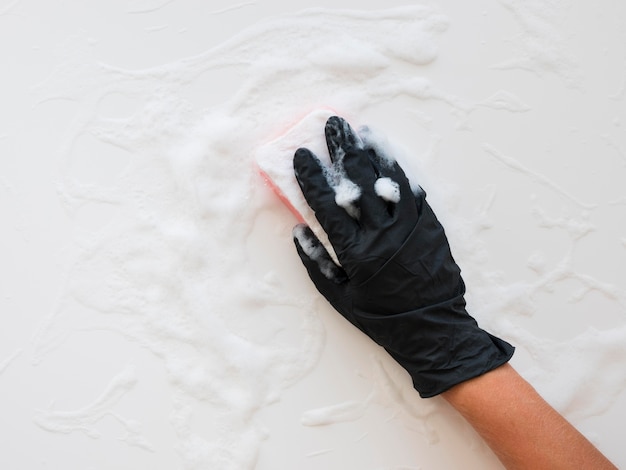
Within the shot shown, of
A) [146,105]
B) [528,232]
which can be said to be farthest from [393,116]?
[146,105]

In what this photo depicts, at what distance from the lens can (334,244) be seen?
3.32ft

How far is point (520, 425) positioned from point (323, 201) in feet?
1.52

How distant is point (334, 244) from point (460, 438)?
40 cm

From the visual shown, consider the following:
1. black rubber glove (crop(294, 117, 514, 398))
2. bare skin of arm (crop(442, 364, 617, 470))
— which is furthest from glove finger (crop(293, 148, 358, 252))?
bare skin of arm (crop(442, 364, 617, 470))

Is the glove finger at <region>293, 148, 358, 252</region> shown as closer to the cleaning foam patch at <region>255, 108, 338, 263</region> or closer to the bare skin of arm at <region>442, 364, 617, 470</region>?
the cleaning foam patch at <region>255, 108, 338, 263</region>

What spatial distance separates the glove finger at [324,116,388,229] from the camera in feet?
3.31

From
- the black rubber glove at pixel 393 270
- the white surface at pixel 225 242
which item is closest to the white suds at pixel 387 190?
the black rubber glove at pixel 393 270

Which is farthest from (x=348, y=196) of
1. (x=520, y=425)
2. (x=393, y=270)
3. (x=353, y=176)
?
(x=520, y=425)

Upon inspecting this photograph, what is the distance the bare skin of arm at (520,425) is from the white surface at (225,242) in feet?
0.28

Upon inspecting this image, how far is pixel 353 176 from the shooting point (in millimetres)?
1019

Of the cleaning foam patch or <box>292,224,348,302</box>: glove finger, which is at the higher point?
the cleaning foam patch

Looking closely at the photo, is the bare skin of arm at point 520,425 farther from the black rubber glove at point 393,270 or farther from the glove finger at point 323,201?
the glove finger at point 323,201

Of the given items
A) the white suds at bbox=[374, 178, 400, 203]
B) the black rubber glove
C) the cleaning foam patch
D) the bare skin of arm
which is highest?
the cleaning foam patch

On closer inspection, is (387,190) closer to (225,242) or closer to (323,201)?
(323,201)
